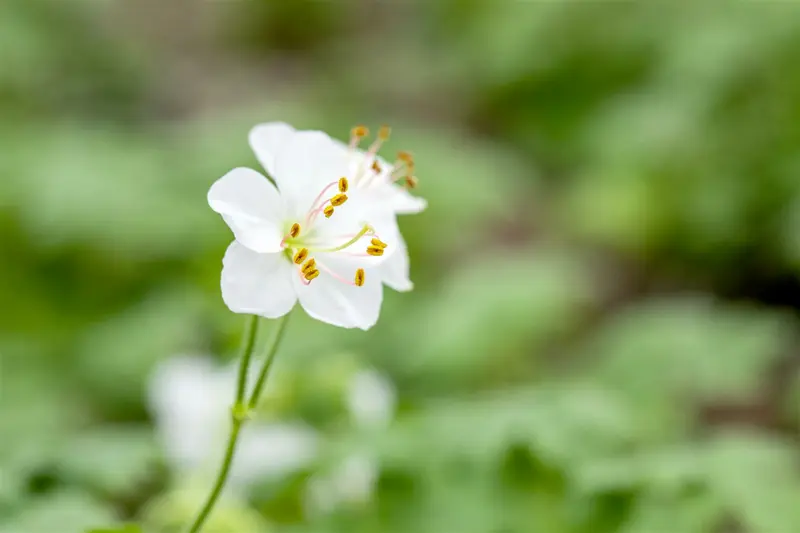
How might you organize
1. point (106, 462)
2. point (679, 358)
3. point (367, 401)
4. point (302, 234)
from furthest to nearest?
point (679, 358) → point (367, 401) → point (106, 462) → point (302, 234)

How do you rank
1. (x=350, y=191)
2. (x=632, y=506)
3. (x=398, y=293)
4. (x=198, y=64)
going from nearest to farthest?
(x=350, y=191)
(x=632, y=506)
(x=398, y=293)
(x=198, y=64)

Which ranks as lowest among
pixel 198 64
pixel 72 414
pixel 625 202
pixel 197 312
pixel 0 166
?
pixel 72 414

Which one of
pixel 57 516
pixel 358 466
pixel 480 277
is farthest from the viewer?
pixel 480 277

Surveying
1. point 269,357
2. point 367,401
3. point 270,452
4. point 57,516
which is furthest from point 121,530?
point 367,401

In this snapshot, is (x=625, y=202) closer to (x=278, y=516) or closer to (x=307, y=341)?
(x=307, y=341)

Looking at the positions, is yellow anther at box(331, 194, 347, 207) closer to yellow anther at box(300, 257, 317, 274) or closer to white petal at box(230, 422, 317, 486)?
yellow anther at box(300, 257, 317, 274)

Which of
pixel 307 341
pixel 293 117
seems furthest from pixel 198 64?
pixel 307 341

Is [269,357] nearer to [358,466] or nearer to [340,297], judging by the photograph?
[340,297]
